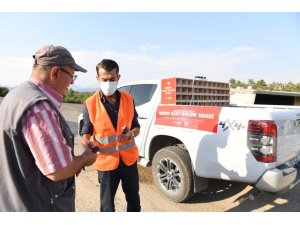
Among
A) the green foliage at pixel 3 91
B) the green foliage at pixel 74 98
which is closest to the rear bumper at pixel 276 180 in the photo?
the green foliage at pixel 74 98

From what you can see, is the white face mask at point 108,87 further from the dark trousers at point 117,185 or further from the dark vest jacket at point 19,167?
the dark vest jacket at point 19,167

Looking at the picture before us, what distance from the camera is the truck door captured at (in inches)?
175

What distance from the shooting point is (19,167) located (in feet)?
4.66

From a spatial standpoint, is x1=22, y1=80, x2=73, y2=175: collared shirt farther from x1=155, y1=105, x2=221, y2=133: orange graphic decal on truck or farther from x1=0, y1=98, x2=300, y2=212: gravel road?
x1=0, y1=98, x2=300, y2=212: gravel road

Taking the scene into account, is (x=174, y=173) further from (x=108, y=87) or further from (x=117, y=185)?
(x=108, y=87)

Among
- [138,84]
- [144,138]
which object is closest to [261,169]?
[144,138]

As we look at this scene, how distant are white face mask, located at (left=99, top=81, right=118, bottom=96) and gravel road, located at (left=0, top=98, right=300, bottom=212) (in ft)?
5.85

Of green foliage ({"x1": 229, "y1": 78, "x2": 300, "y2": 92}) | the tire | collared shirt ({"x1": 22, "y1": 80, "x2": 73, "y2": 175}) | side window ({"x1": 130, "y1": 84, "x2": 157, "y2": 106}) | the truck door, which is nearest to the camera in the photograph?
collared shirt ({"x1": 22, "y1": 80, "x2": 73, "y2": 175})

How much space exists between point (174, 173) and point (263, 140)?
4.83ft

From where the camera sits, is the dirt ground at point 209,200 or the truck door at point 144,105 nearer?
the dirt ground at point 209,200

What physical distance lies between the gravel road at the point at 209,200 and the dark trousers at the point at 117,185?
0.92 m

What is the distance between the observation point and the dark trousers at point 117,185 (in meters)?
2.75

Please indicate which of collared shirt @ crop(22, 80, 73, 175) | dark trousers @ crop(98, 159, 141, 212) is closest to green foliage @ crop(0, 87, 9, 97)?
dark trousers @ crop(98, 159, 141, 212)

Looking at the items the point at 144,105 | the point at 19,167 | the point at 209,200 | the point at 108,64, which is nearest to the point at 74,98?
the point at 144,105
